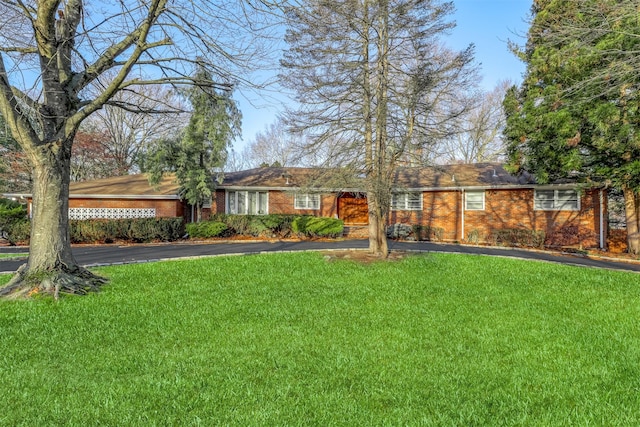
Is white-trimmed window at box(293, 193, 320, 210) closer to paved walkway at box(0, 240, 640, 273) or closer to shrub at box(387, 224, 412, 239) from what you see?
shrub at box(387, 224, 412, 239)

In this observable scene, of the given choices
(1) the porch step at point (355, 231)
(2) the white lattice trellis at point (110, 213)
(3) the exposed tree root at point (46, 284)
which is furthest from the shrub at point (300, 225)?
(3) the exposed tree root at point (46, 284)

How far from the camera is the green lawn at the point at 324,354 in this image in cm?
298

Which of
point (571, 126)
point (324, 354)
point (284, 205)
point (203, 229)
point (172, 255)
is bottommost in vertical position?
point (324, 354)

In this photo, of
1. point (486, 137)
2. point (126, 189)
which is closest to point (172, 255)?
point (126, 189)

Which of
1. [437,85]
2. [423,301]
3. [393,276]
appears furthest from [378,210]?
[423,301]

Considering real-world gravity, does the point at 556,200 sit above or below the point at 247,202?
below

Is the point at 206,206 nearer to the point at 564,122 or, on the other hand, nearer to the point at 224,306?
the point at 224,306

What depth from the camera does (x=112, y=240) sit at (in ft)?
→ 54.5

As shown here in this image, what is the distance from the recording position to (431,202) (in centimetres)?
1906

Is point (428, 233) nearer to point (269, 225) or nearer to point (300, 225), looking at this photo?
point (300, 225)

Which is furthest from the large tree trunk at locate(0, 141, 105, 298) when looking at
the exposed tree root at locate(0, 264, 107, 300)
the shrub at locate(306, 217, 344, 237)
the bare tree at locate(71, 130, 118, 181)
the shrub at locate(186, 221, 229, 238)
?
the bare tree at locate(71, 130, 118, 181)

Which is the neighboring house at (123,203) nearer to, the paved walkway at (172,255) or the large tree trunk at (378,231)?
the paved walkway at (172,255)

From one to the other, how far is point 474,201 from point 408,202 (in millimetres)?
3249

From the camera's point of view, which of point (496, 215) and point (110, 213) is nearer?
point (496, 215)
